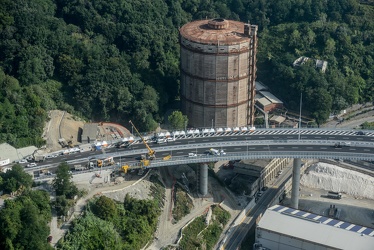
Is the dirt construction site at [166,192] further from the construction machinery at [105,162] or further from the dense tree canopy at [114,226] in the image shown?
the dense tree canopy at [114,226]

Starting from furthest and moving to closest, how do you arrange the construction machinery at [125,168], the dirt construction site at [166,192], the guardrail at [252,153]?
the guardrail at [252,153] → the construction machinery at [125,168] → the dirt construction site at [166,192]

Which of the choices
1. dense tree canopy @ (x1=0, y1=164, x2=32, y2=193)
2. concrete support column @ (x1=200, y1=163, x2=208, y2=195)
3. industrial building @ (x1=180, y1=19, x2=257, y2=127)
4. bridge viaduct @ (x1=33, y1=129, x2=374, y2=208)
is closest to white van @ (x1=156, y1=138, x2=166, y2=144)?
bridge viaduct @ (x1=33, y1=129, x2=374, y2=208)

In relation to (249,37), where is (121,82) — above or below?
below

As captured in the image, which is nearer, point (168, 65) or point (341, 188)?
point (341, 188)

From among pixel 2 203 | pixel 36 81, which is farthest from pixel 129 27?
pixel 2 203

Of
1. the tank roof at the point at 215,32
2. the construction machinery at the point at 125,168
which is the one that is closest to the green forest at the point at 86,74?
the tank roof at the point at 215,32

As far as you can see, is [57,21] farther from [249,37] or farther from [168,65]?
[249,37]
